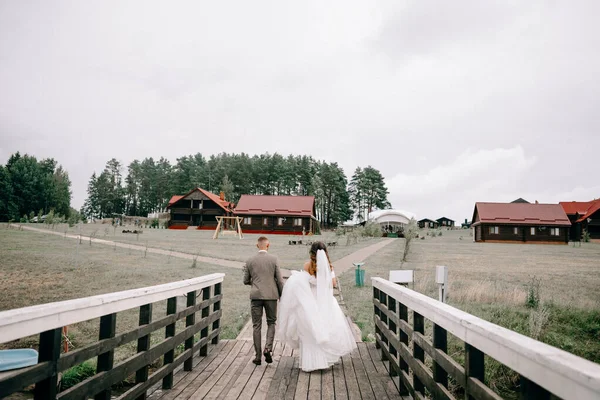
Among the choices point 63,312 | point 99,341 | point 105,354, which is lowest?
point 105,354

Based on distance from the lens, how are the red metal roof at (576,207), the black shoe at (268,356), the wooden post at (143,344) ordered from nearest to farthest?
the wooden post at (143,344), the black shoe at (268,356), the red metal roof at (576,207)

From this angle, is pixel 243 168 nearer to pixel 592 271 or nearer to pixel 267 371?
pixel 592 271

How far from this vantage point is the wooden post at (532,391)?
1799 mm

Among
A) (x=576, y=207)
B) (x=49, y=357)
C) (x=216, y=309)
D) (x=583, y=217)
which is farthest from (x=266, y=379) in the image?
(x=576, y=207)

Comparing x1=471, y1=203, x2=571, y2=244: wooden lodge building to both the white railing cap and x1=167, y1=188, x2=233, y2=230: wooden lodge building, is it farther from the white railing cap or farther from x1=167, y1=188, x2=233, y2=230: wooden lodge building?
the white railing cap

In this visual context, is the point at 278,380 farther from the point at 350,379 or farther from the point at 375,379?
the point at 375,379

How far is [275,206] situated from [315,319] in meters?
49.0

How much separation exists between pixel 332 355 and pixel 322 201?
242 feet

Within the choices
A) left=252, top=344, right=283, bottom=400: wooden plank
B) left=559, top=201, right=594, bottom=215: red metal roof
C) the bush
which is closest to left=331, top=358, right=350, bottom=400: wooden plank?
left=252, top=344, right=283, bottom=400: wooden plank

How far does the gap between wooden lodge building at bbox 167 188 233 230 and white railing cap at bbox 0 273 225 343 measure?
2134 inches

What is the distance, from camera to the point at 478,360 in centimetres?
252

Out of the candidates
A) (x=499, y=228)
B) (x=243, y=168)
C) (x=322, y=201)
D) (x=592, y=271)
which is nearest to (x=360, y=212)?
(x=322, y=201)

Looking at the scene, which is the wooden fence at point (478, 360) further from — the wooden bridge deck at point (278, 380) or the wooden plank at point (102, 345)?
the wooden plank at point (102, 345)

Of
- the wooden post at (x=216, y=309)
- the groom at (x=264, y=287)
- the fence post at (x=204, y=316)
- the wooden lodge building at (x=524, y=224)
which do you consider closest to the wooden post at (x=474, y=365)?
the groom at (x=264, y=287)
